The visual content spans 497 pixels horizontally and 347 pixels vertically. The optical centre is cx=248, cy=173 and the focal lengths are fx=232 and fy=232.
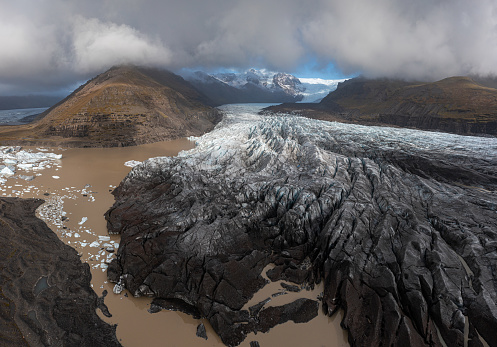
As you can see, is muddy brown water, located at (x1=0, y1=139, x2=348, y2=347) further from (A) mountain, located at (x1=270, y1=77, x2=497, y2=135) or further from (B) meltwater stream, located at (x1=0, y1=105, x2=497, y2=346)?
(A) mountain, located at (x1=270, y1=77, x2=497, y2=135)

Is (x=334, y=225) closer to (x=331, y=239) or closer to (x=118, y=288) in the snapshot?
(x=331, y=239)

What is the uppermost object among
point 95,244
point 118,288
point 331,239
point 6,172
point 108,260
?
point 6,172

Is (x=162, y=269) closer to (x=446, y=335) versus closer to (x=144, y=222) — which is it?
(x=144, y=222)

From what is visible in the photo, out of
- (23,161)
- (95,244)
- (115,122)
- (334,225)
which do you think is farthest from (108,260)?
(115,122)

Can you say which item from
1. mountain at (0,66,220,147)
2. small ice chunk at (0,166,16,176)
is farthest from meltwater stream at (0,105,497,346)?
mountain at (0,66,220,147)

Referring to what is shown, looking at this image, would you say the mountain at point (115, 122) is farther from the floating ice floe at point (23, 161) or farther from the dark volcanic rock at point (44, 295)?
the dark volcanic rock at point (44, 295)

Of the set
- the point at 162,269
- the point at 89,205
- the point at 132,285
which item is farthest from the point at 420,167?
the point at 89,205
